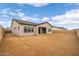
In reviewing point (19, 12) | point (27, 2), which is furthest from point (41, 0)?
point (19, 12)

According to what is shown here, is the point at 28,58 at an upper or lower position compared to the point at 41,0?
lower

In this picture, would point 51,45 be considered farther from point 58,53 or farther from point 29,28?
point 29,28

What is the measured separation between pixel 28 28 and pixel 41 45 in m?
0.32

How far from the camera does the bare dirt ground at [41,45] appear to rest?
2184 mm

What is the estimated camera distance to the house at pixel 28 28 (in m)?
2.20

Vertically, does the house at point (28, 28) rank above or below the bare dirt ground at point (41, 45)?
above

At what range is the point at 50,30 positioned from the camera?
226cm

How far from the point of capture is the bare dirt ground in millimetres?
2184

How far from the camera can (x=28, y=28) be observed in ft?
7.28

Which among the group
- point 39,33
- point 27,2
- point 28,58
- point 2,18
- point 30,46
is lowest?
point 28,58

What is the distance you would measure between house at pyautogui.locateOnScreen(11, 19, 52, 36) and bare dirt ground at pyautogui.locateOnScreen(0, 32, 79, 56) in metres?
0.06

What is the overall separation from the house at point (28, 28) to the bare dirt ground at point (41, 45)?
0.06 meters

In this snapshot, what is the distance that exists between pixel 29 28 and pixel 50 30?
Answer: 1.04 ft

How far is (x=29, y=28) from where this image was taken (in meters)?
2.23
